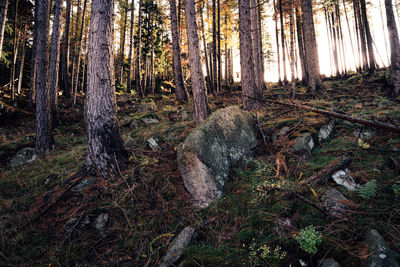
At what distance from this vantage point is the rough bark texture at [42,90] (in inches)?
265

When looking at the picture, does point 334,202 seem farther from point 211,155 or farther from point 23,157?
point 23,157

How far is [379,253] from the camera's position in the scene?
167cm

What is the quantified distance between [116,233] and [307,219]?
265 cm

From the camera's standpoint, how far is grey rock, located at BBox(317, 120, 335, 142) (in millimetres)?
4430

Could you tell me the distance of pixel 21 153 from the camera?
21.6ft

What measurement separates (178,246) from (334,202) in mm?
2157

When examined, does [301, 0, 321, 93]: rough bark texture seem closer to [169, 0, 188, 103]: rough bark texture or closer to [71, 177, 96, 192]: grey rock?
[169, 0, 188, 103]: rough bark texture

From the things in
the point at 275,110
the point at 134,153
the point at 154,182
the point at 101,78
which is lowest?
the point at 154,182

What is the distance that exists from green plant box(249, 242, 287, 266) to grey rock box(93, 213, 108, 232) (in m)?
2.20

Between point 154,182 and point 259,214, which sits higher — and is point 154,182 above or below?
above

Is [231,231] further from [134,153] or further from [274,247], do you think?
[134,153]

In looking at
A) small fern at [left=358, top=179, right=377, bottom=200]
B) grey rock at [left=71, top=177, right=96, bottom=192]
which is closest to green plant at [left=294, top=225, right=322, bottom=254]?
small fern at [left=358, top=179, right=377, bottom=200]

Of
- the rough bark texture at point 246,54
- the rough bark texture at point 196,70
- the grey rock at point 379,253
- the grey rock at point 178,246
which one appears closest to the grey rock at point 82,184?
the grey rock at point 178,246

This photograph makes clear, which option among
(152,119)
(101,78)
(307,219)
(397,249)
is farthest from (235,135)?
(152,119)
